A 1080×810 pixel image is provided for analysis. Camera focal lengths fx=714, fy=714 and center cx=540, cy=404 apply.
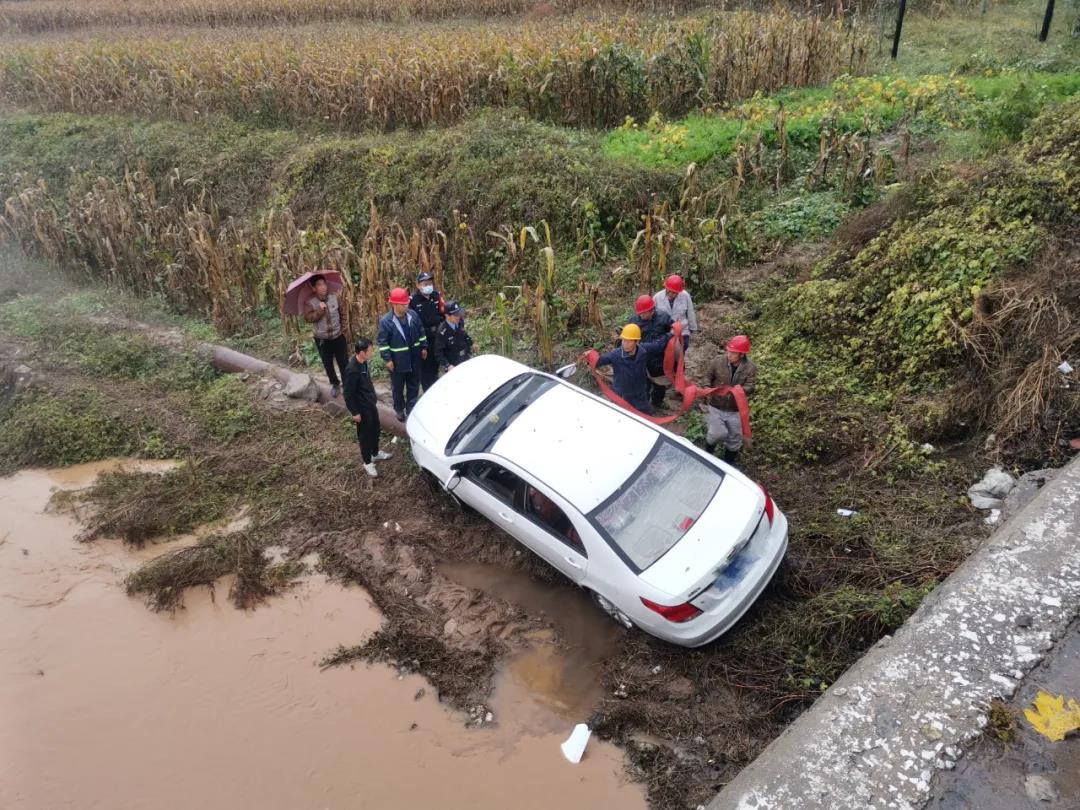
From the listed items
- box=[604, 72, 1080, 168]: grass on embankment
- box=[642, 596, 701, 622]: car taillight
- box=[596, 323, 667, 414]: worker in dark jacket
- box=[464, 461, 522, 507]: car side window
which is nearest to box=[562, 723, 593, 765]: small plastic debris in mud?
box=[642, 596, 701, 622]: car taillight

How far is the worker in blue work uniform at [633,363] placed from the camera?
6984 mm

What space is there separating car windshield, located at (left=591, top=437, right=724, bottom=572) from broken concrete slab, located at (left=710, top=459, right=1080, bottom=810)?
1.52 m

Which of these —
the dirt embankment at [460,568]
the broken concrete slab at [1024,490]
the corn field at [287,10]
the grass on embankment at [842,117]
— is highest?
the corn field at [287,10]

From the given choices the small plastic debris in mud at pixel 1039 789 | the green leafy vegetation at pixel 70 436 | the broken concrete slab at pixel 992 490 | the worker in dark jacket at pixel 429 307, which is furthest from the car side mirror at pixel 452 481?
the small plastic debris in mud at pixel 1039 789

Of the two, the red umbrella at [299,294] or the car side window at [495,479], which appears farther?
the red umbrella at [299,294]

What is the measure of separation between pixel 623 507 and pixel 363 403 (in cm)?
323

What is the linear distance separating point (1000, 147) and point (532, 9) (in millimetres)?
16565

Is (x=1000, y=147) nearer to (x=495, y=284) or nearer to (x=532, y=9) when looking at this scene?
(x=495, y=284)

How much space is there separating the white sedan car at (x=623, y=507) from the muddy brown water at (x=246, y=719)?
3.20 ft

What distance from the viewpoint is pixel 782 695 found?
505 centimetres

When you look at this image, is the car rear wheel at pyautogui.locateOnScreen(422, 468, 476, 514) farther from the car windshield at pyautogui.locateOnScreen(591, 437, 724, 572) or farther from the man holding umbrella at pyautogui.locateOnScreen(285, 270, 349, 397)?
the car windshield at pyautogui.locateOnScreen(591, 437, 724, 572)

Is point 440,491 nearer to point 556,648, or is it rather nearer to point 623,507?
point 556,648

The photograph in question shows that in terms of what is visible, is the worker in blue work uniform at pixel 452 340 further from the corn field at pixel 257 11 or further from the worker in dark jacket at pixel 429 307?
the corn field at pixel 257 11

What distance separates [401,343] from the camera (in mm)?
7715
